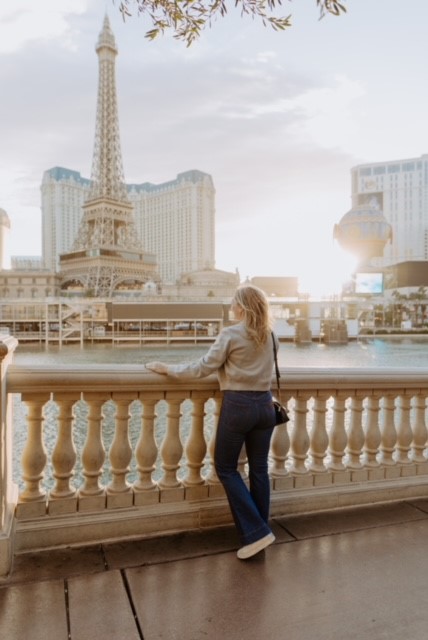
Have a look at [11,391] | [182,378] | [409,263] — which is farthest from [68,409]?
[409,263]

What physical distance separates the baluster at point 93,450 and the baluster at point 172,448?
43 centimetres

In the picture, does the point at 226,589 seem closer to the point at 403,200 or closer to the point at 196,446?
the point at 196,446

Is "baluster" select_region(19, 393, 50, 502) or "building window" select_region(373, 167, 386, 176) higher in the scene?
"building window" select_region(373, 167, 386, 176)

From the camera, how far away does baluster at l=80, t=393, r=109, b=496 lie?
10.4ft

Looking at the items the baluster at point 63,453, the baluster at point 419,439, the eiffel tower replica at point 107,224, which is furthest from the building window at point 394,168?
the baluster at point 63,453

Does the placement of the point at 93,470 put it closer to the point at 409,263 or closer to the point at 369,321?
the point at 369,321

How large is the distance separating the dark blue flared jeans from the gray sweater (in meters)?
0.06

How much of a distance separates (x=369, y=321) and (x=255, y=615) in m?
95.1

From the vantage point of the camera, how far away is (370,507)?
Answer: 147 inches

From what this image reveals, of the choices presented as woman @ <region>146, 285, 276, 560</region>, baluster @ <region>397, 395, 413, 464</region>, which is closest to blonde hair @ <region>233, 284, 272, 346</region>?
woman @ <region>146, 285, 276, 560</region>

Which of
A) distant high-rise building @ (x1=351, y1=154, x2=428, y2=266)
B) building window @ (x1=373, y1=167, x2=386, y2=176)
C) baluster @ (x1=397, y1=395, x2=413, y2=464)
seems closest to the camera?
baluster @ (x1=397, y1=395, x2=413, y2=464)

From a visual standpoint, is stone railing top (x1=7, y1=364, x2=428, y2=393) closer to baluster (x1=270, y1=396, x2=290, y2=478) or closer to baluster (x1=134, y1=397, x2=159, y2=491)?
baluster (x1=134, y1=397, x2=159, y2=491)

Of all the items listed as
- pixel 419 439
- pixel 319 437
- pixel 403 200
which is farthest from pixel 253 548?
pixel 403 200

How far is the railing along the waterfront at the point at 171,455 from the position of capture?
3051 millimetres
